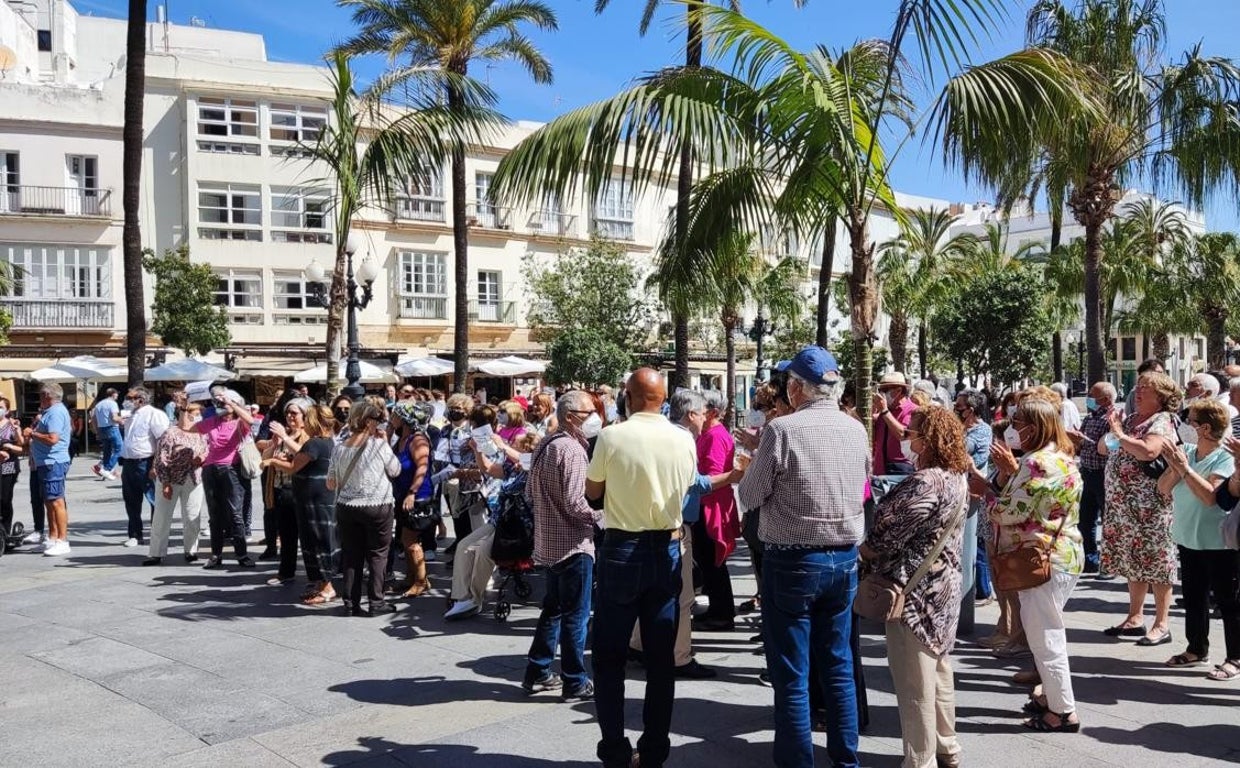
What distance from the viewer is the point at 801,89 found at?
24.0ft

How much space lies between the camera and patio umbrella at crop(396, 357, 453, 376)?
2739 cm

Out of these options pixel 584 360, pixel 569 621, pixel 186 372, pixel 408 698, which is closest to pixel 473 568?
pixel 408 698

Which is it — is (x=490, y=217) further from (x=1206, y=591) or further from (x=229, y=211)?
(x=1206, y=591)

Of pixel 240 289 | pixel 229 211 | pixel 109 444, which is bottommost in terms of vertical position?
pixel 109 444

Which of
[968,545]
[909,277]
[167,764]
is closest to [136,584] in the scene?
[167,764]

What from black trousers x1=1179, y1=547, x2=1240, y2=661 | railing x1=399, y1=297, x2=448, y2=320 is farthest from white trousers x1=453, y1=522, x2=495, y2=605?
railing x1=399, y1=297, x2=448, y2=320

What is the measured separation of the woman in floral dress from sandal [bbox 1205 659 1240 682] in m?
0.75

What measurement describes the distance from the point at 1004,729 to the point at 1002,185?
468cm

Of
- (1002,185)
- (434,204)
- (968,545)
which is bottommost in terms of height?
(968,545)

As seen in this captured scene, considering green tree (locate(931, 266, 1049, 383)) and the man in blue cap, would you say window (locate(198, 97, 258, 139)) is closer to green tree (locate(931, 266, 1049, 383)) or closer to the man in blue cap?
green tree (locate(931, 266, 1049, 383))

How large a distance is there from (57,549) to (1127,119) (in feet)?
45.1

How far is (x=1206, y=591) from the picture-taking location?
19.8 ft

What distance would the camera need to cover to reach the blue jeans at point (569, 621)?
18.4 feet

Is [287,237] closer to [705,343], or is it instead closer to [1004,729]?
[705,343]
